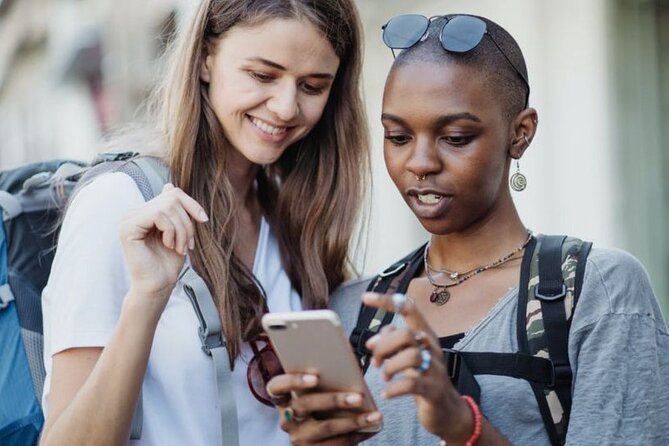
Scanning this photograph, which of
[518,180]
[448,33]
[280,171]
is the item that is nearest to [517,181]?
[518,180]

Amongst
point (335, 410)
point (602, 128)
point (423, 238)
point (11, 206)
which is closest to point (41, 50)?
point (423, 238)

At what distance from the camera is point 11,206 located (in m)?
3.77

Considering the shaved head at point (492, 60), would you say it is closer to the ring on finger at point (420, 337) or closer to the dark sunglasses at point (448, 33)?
the dark sunglasses at point (448, 33)

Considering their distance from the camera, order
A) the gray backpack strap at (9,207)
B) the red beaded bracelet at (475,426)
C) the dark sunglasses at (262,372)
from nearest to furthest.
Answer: the red beaded bracelet at (475,426) → the dark sunglasses at (262,372) → the gray backpack strap at (9,207)

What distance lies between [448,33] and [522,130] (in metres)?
0.31

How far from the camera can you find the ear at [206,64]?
11.8ft

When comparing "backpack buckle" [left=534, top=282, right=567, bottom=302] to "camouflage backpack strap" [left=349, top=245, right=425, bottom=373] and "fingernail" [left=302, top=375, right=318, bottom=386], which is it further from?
"fingernail" [left=302, top=375, right=318, bottom=386]

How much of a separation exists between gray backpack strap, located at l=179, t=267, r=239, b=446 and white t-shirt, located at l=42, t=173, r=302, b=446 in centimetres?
4

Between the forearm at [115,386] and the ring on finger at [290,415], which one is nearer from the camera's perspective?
the ring on finger at [290,415]

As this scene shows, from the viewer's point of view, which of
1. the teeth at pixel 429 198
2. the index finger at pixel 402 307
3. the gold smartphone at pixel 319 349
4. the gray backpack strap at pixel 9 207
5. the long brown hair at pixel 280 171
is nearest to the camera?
the index finger at pixel 402 307

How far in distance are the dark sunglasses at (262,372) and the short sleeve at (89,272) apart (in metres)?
0.41

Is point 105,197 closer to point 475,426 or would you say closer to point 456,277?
point 456,277

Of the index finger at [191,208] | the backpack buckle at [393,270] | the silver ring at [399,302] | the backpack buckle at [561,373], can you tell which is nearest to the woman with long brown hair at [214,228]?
the index finger at [191,208]

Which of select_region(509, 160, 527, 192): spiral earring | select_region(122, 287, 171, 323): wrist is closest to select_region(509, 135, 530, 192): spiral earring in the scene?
select_region(509, 160, 527, 192): spiral earring
